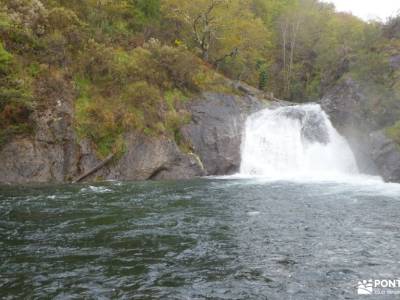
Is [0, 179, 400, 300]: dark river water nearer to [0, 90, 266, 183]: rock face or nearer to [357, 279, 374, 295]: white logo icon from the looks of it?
[357, 279, 374, 295]: white logo icon

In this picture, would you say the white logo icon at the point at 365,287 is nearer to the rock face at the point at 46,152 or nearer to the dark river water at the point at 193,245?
the dark river water at the point at 193,245

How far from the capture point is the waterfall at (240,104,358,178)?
90.7ft

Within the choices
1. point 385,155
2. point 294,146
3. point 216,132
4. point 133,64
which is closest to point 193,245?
point 216,132

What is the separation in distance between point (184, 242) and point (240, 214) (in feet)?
12.1

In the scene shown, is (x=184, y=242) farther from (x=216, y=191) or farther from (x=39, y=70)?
(x=39, y=70)

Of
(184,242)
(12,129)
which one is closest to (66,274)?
(184,242)

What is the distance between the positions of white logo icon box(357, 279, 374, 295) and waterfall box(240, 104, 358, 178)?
19404 millimetres

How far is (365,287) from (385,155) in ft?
61.7

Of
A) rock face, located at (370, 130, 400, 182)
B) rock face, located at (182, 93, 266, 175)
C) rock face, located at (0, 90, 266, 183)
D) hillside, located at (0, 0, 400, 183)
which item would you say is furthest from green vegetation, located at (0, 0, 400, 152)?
rock face, located at (370, 130, 400, 182)

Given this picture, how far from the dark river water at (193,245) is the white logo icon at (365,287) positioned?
0.46 feet

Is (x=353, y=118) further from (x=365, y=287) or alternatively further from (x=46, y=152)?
(x=365, y=287)

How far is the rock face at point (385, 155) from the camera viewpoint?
22.5 m

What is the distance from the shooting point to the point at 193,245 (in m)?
9.27

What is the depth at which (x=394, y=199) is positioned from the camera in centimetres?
1579
